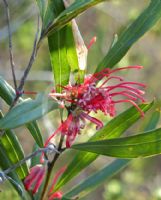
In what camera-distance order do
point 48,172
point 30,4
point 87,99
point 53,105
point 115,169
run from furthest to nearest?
1. point 30,4
2. point 115,169
3. point 48,172
4. point 87,99
5. point 53,105

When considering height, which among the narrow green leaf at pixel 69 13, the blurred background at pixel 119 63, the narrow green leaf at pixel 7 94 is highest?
the narrow green leaf at pixel 69 13

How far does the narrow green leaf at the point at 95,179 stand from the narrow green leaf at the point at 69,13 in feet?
1.69

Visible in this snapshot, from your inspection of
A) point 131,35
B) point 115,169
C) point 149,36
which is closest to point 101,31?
point 149,36

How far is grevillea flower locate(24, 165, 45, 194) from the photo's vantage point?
121 cm

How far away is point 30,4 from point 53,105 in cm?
195

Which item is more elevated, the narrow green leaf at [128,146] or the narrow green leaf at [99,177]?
the narrow green leaf at [128,146]

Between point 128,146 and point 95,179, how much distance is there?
37 cm

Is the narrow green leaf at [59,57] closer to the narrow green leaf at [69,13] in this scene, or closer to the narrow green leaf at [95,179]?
the narrow green leaf at [69,13]

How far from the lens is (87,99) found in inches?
44.7

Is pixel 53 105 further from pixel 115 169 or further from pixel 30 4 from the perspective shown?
pixel 30 4

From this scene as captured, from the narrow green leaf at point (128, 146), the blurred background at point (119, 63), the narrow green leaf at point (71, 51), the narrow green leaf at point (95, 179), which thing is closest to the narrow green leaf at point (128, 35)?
the narrow green leaf at point (71, 51)

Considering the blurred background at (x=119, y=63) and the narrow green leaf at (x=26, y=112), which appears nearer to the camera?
the narrow green leaf at (x=26, y=112)

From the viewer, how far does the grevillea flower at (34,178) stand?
1.21 m

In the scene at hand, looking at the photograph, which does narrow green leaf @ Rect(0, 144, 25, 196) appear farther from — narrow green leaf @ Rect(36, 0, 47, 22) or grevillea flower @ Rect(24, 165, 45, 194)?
narrow green leaf @ Rect(36, 0, 47, 22)
